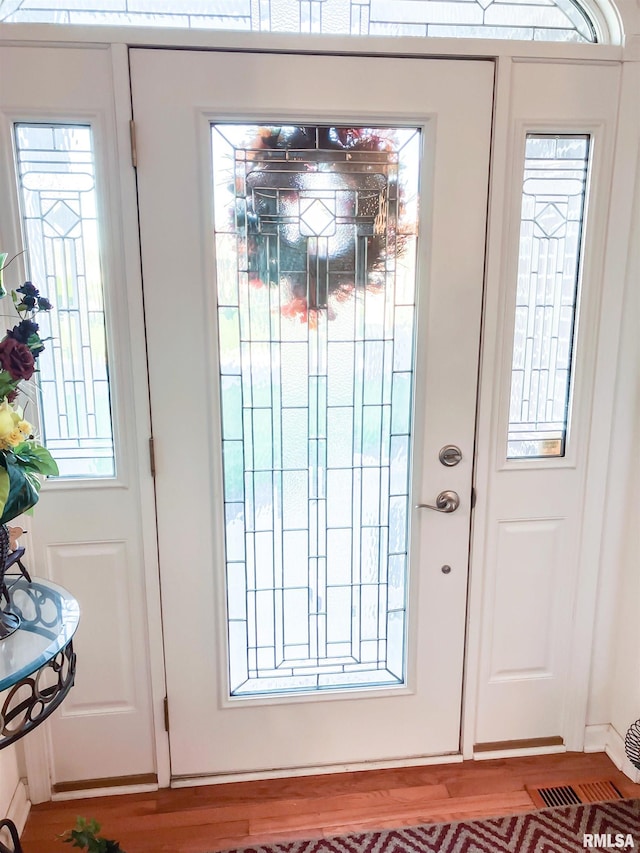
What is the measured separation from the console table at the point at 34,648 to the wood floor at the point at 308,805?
1.22 ft

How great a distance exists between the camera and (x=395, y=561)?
1.89m

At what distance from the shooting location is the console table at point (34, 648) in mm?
1134

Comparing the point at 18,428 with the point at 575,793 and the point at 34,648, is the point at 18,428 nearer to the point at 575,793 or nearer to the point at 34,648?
the point at 34,648

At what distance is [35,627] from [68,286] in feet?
2.90

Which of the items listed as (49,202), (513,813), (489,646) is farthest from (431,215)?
(513,813)

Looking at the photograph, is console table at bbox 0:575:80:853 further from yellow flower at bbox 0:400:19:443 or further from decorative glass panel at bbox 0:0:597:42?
decorative glass panel at bbox 0:0:597:42

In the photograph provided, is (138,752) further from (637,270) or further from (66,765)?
(637,270)

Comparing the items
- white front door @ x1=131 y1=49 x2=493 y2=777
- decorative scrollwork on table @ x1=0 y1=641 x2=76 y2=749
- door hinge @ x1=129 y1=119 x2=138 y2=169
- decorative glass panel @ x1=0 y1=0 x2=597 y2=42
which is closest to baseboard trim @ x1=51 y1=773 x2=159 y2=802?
white front door @ x1=131 y1=49 x2=493 y2=777

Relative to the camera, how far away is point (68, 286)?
5.41ft

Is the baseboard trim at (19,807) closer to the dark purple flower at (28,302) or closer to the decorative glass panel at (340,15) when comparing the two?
the dark purple flower at (28,302)

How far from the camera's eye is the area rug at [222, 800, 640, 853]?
172cm

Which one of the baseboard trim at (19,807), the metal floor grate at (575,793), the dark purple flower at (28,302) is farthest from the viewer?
the metal floor grate at (575,793)

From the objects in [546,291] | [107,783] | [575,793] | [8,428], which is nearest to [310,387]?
[546,291]

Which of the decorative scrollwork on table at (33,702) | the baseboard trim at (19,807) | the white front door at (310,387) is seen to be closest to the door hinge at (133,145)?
the white front door at (310,387)
